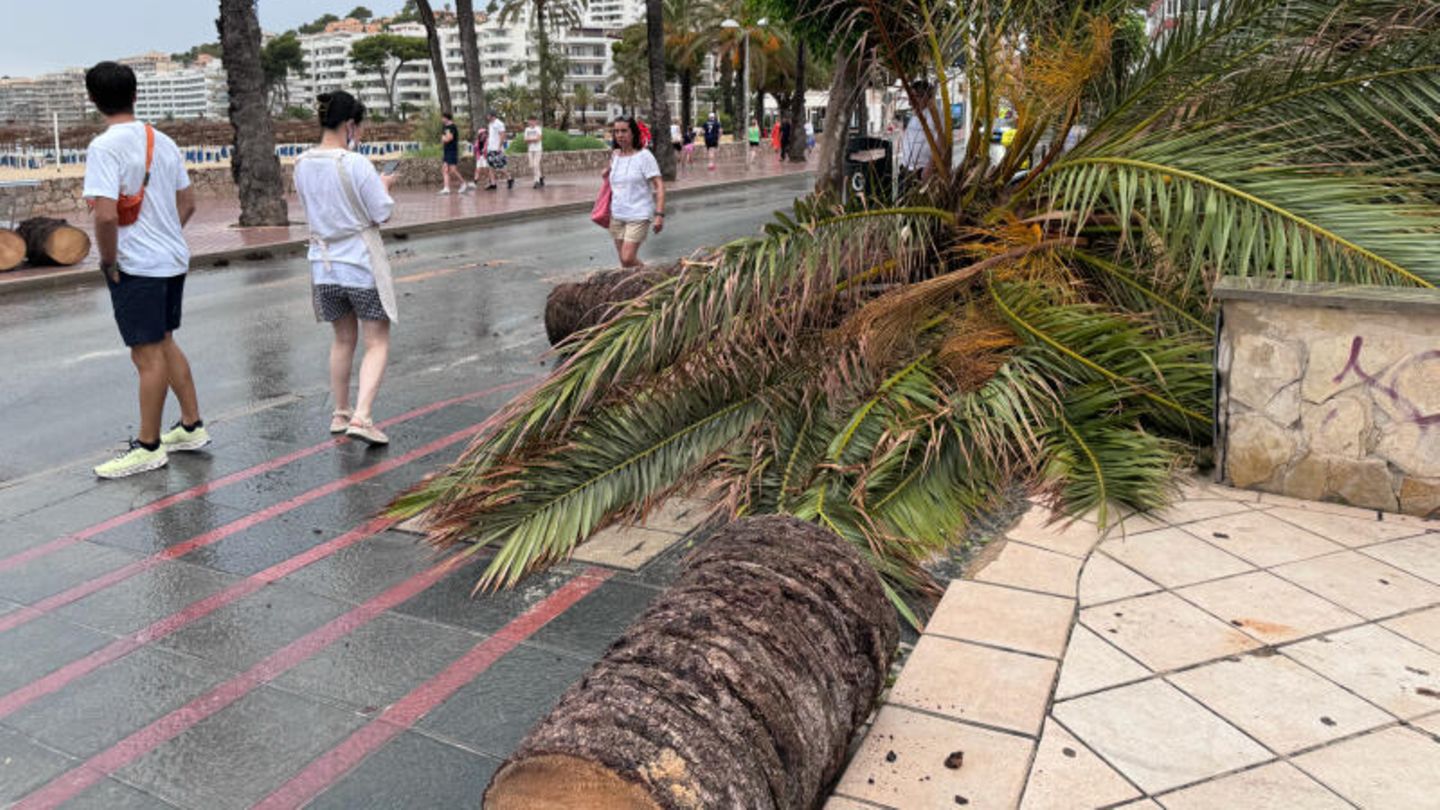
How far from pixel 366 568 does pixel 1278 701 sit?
3.17 m

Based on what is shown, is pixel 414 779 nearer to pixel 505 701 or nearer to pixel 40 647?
pixel 505 701

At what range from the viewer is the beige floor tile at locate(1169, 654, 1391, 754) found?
2.66m

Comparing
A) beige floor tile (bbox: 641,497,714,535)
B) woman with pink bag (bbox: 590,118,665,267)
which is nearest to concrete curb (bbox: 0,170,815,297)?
woman with pink bag (bbox: 590,118,665,267)

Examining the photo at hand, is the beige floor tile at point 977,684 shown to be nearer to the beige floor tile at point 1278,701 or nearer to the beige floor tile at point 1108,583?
the beige floor tile at point 1278,701

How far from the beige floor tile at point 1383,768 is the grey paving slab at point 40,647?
11.9 ft

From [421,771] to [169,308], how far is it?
3862 millimetres

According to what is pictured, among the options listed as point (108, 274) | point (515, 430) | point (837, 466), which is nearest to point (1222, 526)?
point (837, 466)

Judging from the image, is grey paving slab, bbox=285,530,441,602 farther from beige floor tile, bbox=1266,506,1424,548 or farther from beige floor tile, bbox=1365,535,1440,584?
beige floor tile, bbox=1365,535,1440,584

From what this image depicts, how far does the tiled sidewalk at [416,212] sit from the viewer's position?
14992mm

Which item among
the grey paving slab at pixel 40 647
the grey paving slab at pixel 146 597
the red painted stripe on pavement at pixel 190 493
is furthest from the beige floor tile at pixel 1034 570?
the red painted stripe on pavement at pixel 190 493

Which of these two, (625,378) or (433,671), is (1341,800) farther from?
(625,378)

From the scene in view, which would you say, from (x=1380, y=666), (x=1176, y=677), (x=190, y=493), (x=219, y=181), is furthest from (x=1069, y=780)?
(x=219, y=181)

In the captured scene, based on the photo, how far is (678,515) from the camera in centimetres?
465

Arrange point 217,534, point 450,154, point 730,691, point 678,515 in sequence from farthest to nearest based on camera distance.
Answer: point 450,154 → point 217,534 → point 678,515 → point 730,691
